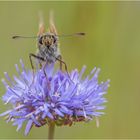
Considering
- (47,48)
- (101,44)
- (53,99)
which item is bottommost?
(53,99)

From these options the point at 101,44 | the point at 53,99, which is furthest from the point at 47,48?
→ the point at 101,44

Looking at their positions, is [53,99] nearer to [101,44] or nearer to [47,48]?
[47,48]

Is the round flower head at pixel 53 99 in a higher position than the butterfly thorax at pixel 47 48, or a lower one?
lower

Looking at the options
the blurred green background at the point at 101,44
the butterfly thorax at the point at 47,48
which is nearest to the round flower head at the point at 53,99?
the butterfly thorax at the point at 47,48

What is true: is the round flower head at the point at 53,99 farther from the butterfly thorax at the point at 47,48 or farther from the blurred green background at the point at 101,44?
the blurred green background at the point at 101,44

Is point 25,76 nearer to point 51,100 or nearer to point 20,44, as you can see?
point 51,100
